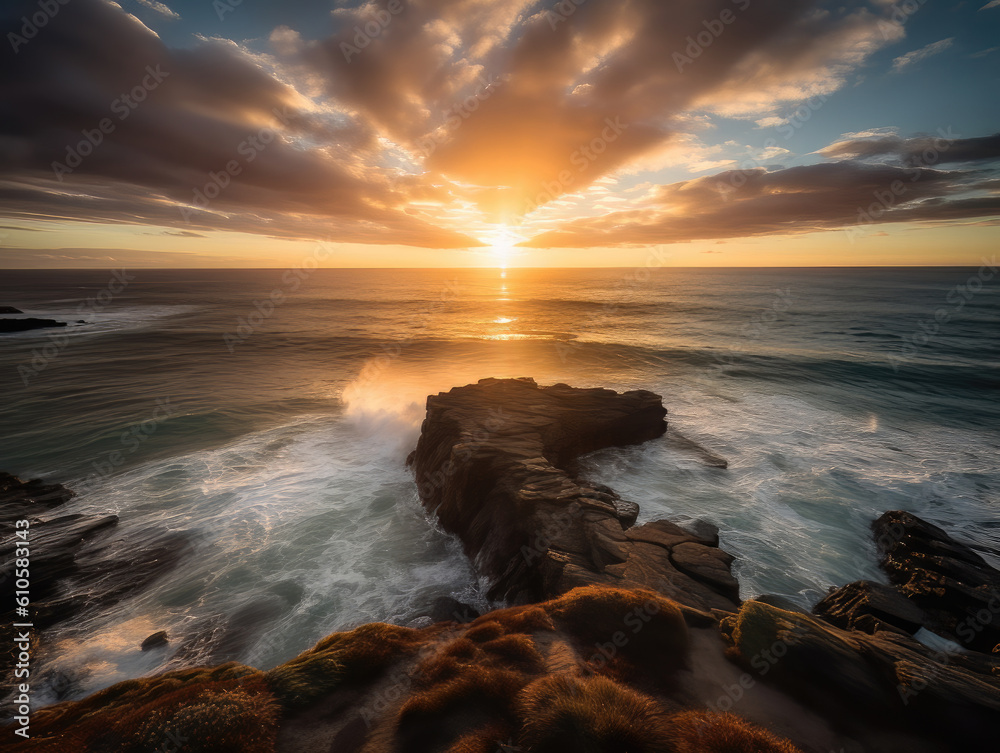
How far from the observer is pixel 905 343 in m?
46.2

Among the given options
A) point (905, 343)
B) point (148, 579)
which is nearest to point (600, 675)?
point (148, 579)

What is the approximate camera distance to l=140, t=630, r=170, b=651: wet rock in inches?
389

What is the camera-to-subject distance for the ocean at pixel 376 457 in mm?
11484

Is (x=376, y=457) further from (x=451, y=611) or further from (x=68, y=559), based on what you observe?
Answer: (x=451, y=611)

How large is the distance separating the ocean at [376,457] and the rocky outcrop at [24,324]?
187 inches

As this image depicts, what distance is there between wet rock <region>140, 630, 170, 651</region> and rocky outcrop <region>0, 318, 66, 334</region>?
238 feet

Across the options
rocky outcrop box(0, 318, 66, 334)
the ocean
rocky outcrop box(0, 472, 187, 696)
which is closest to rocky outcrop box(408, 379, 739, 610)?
the ocean

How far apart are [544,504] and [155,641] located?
36.1 ft

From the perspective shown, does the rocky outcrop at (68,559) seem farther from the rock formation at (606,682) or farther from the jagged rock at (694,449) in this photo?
the jagged rock at (694,449)

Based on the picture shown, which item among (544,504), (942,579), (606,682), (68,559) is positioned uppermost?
(606,682)

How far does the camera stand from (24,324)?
55.2m

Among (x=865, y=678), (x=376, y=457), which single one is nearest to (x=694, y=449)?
(x=865, y=678)

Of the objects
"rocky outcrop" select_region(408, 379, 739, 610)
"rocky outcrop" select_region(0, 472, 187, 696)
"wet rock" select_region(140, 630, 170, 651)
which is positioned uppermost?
"rocky outcrop" select_region(408, 379, 739, 610)

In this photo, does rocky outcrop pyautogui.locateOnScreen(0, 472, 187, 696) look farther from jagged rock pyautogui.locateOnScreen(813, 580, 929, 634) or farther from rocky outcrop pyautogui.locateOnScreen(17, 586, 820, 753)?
jagged rock pyautogui.locateOnScreen(813, 580, 929, 634)
